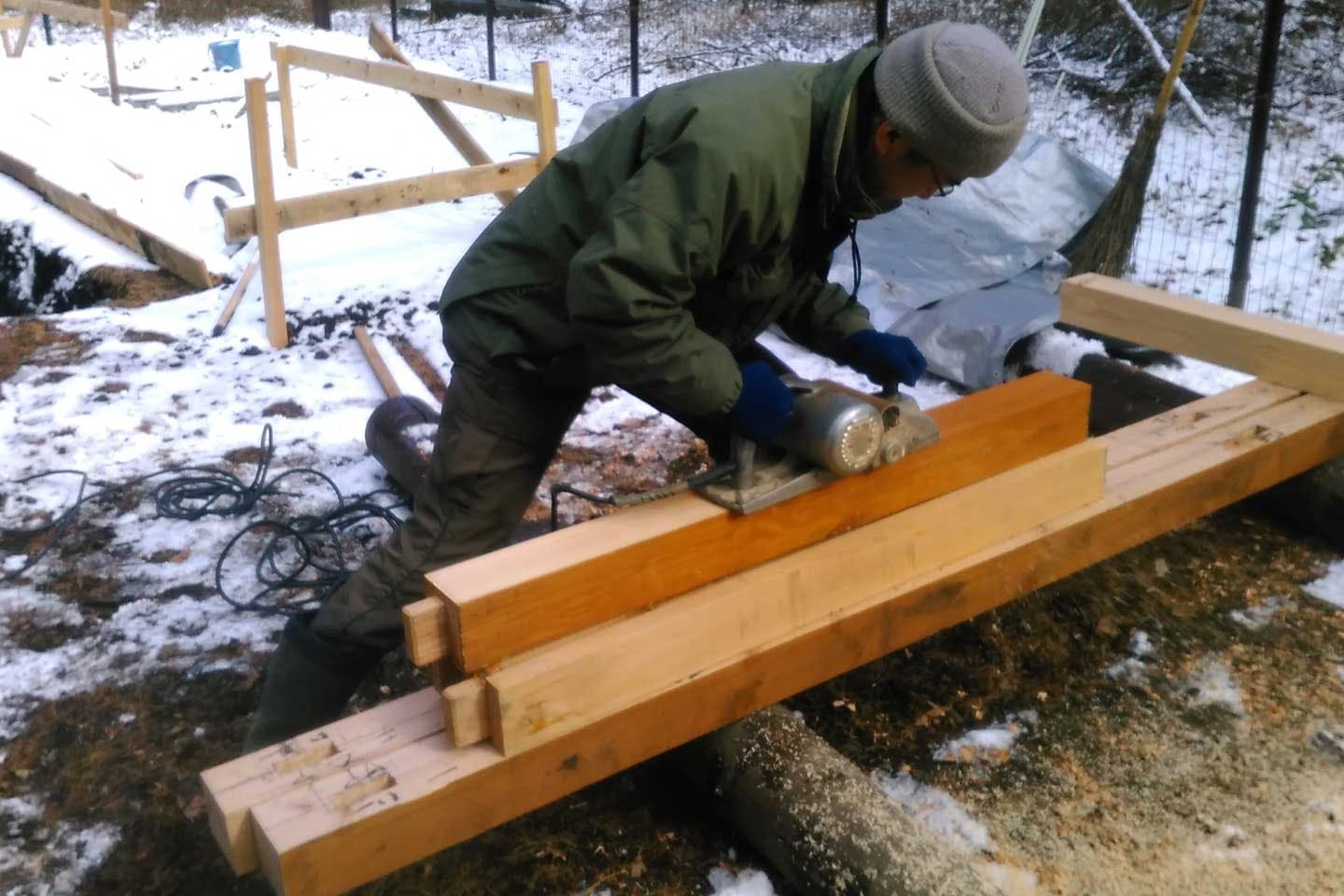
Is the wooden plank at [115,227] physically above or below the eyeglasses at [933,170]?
below

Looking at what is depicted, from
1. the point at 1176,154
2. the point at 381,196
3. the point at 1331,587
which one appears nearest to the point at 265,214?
the point at 381,196

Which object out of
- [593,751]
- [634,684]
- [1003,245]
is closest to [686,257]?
[634,684]

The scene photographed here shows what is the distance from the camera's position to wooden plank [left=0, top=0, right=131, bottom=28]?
10828 millimetres

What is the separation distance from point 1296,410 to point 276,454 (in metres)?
3.48

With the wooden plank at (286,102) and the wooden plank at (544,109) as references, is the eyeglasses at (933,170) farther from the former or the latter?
the wooden plank at (286,102)

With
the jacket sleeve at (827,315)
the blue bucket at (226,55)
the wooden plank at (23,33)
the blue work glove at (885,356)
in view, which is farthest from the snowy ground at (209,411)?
the wooden plank at (23,33)

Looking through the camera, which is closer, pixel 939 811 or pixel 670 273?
pixel 670 273

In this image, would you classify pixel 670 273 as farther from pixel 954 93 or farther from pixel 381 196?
pixel 381 196

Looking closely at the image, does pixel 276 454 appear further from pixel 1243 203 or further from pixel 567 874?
pixel 1243 203

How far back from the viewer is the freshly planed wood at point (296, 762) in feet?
6.23

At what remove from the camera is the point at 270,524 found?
12.5ft

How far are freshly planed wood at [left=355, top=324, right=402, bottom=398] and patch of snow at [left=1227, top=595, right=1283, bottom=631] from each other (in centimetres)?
310

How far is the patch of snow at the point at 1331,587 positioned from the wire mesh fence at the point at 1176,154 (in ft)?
8.03

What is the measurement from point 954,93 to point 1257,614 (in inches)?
80.5
